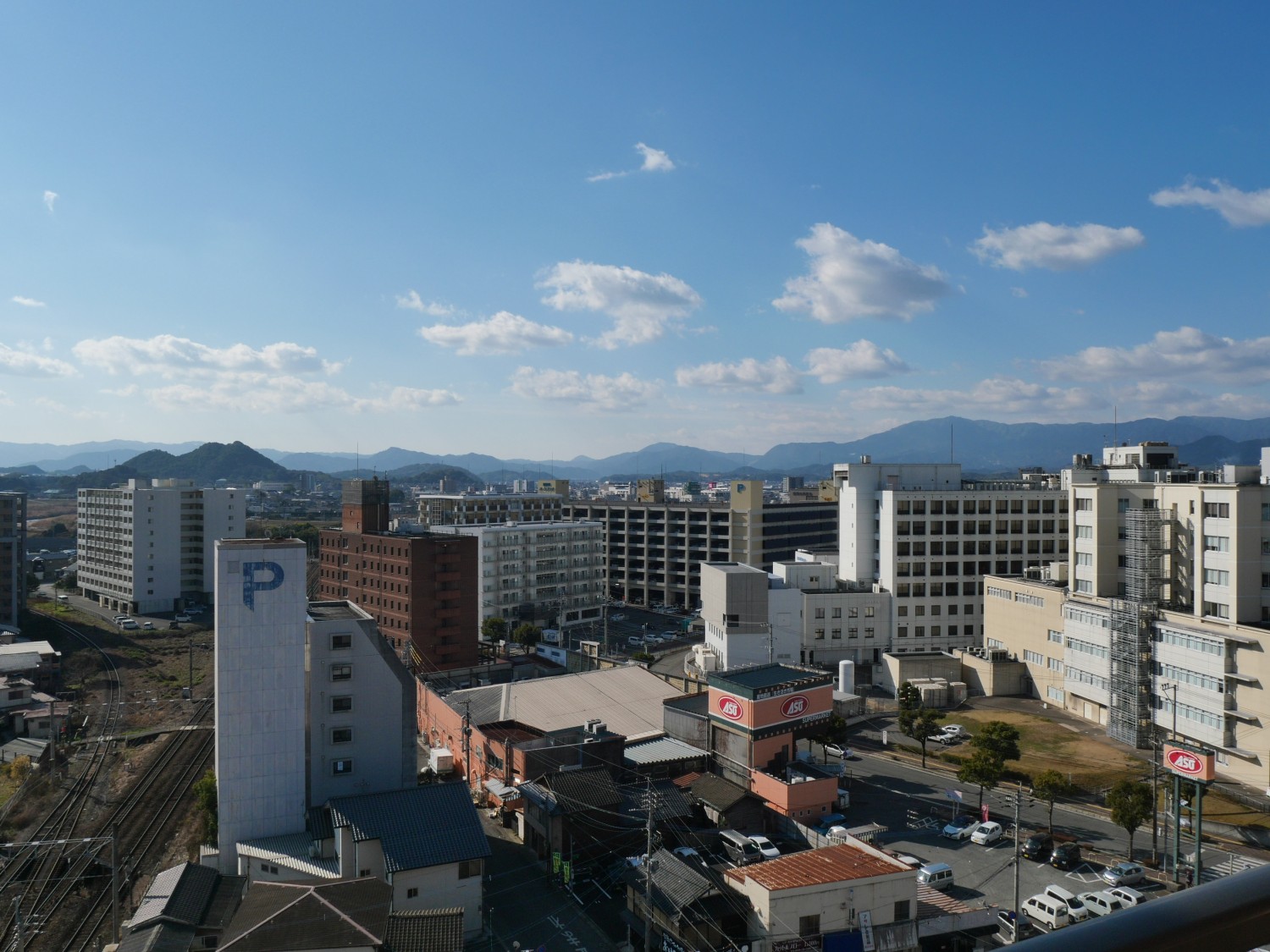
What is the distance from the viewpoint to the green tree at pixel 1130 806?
19875mm

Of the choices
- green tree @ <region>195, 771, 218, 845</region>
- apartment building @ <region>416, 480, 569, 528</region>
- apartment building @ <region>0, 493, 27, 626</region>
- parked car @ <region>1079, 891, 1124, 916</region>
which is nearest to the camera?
parked car @ <region>1079, 891, 1124, 916</region>

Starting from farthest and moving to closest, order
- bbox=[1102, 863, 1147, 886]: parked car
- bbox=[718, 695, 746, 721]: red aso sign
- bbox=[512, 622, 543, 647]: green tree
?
bbox=[512, 622, 543, 647]: green tree → bbox=[718, 695, 746, 721]: red aso sign → bbox=[1102, 863, 1147, 886]: parked car

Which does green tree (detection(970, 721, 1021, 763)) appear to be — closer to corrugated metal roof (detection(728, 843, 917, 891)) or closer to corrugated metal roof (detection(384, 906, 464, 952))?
corrugated metal roof (detection(728, 843, 917, 891))

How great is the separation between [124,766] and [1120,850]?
29.3m

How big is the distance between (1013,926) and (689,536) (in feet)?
152

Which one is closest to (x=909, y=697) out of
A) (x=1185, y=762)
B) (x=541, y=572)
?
(x=1185, y=762)

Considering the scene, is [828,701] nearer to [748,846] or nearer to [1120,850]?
[748,846]

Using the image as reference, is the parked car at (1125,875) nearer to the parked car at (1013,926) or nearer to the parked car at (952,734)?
the parked car at (1013,926)

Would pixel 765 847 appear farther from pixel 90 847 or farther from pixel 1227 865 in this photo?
pixel 90 847

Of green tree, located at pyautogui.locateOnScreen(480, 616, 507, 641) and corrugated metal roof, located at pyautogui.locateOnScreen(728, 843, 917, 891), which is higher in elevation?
corrugated metal roof, located at pyautogui.locateOnScreen(728, 843, 917, 891)

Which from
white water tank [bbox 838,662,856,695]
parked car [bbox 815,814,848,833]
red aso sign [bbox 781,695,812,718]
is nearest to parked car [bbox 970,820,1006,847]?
parked car [bbox 815,814,848,833]

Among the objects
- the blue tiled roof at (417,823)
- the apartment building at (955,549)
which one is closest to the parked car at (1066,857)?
the blue tiled roof at (417,823)

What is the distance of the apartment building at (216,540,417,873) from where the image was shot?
20.5 m

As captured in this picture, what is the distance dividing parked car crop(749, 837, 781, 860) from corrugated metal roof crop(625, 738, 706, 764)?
409cm
